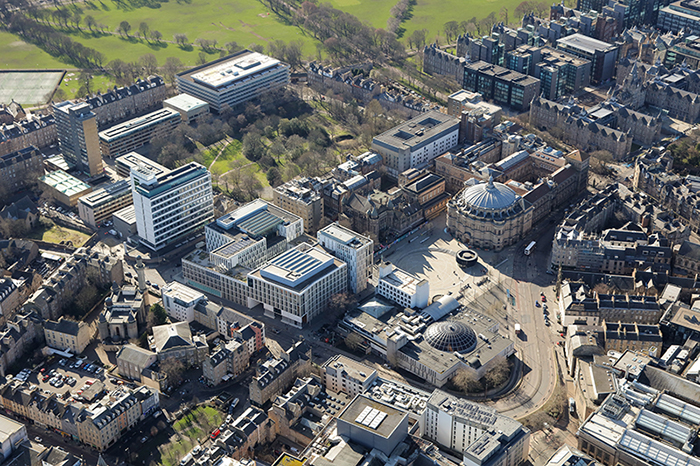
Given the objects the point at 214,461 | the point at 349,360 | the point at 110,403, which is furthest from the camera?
the point at 349,360

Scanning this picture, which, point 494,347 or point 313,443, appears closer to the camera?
point 313,443

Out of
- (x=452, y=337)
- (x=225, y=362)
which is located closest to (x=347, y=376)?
(x=452, y=337)

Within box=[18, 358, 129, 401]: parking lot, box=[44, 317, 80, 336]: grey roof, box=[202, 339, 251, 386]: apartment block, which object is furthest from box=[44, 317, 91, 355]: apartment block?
box=[202, 339, 251, 386]: apartment block

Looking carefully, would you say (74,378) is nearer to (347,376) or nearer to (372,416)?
(347,376)

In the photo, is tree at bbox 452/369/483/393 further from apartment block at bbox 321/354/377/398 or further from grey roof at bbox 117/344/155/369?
grey roof at bbox 117/344/155/369

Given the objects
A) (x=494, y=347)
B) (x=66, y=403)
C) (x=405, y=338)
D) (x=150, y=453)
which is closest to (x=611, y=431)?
(x=494, y=347)

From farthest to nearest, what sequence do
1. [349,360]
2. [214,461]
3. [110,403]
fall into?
[349,360]
[110,403]
[214,461]

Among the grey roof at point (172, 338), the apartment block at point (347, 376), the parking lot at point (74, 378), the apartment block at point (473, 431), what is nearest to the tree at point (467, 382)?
the apartment block at point (473, 431)

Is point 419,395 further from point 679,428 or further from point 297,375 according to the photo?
point 679,428
